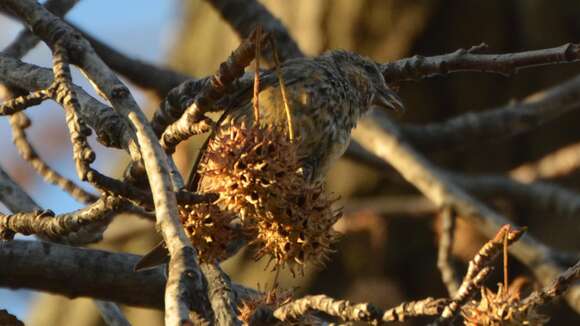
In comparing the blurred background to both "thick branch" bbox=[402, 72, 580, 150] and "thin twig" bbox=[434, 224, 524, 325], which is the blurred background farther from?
"thin twig" bbox=[434, 224, 524, 325]

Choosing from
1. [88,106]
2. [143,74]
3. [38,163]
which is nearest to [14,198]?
[38,163]

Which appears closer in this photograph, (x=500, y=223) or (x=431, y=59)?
(x=431, y=59)

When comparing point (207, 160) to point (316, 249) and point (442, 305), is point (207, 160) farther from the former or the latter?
point (442, 305)

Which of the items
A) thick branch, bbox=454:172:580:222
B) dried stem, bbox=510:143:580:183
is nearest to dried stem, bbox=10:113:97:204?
thick branch, bbox=454:172:580:222

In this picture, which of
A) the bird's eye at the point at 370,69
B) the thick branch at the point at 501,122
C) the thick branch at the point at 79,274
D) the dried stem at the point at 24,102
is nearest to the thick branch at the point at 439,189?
the thick branch at the point at 501,122

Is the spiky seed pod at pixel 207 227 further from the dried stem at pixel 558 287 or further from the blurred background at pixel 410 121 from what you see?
the blurred background at pixel 410 121

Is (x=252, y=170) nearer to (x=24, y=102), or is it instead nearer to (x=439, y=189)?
(x=24, y=102)

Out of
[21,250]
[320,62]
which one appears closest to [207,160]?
[21,250]
